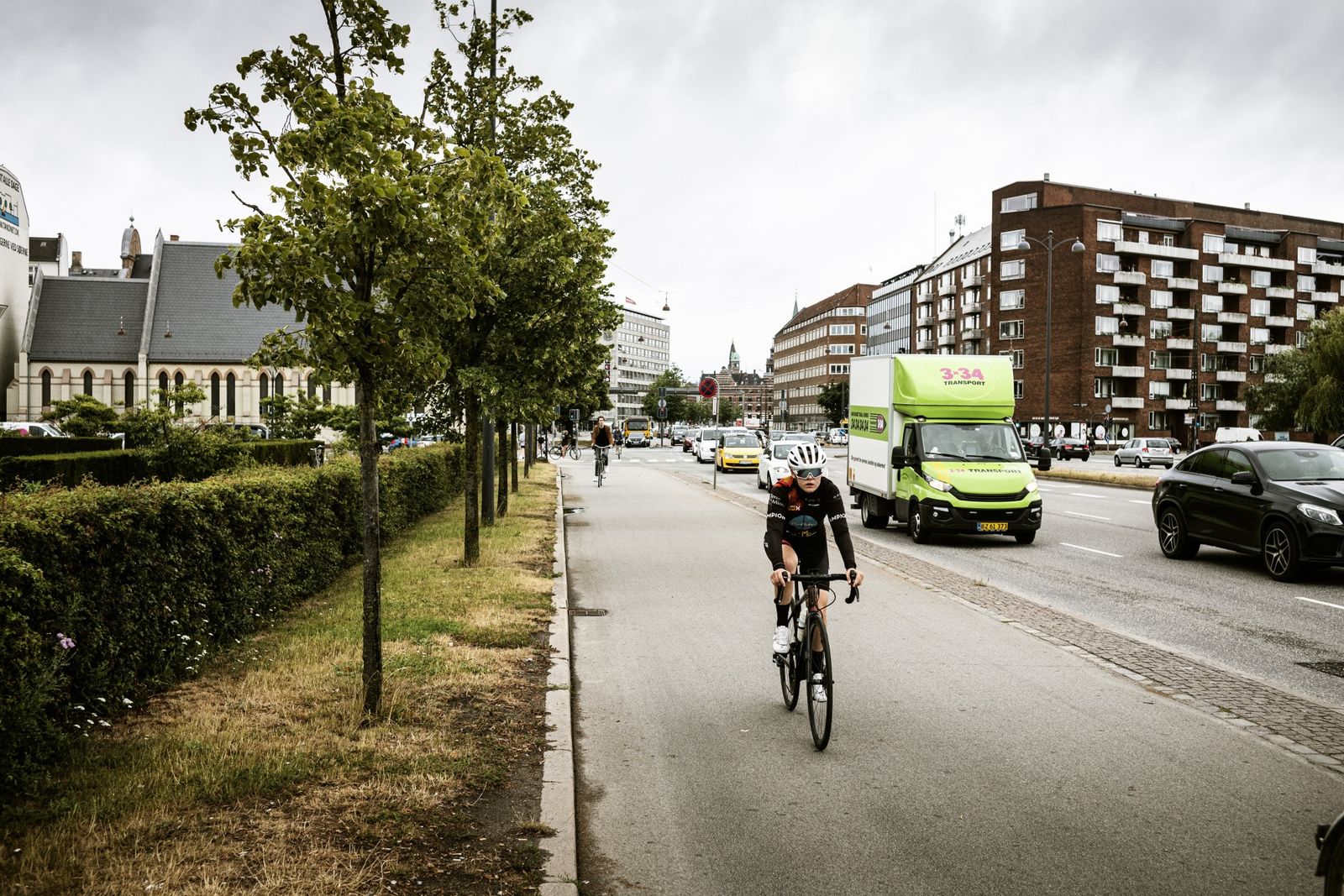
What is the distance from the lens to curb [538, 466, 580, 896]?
12.7 feet

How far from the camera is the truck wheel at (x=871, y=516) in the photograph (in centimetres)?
1844

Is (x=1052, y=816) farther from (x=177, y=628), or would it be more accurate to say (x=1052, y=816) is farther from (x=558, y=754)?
(x=177, y=628)

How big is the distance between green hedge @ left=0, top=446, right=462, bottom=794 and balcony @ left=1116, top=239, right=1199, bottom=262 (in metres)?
88.1

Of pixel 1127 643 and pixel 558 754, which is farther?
pixel 1127 643

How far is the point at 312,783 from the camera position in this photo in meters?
4.71

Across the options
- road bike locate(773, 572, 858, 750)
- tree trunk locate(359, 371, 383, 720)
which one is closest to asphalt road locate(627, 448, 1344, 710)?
road bike locate(773, 572, 858, 750)

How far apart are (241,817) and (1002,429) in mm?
14710

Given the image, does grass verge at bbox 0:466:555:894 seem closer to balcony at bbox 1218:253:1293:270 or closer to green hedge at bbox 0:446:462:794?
green hedge at bbox 0:446:462:794

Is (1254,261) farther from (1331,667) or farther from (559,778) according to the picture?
(559,778)

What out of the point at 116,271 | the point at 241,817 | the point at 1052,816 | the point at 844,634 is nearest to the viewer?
the point at 241,817

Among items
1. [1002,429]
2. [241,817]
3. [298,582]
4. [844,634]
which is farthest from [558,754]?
[1002,429]

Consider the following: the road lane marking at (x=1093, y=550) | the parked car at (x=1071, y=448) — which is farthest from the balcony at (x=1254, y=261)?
the road lane marking at (x=1093, y=550)

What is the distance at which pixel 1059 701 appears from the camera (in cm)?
664

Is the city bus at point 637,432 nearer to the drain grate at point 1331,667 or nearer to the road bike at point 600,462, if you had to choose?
the road bike at point 600,462
